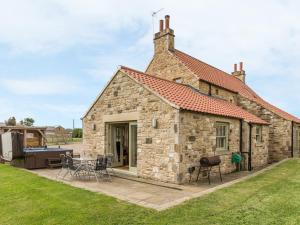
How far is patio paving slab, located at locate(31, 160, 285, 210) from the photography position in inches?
281

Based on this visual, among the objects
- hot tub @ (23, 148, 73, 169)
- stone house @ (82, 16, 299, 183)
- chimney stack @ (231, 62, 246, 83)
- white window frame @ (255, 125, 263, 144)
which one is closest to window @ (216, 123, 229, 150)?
stone house @ (82, 16, 299, 183)

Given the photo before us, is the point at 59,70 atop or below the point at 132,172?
atop

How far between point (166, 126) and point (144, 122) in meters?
1.34

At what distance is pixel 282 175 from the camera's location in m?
11.3

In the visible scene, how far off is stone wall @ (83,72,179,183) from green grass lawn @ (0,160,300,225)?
2.64 metres

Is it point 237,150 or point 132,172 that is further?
point 237,150

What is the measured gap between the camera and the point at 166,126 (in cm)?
1005

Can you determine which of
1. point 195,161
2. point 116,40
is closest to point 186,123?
point 195,161

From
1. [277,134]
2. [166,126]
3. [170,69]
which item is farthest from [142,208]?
[277,134]

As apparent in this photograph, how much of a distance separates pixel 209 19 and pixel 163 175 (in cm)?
757

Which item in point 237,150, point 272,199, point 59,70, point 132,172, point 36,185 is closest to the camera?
point 272,199

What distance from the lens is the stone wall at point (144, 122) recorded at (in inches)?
388

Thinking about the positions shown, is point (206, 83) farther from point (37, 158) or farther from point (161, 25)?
point (37, 158)

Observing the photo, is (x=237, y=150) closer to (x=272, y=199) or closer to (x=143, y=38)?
(x=272, y=199)
